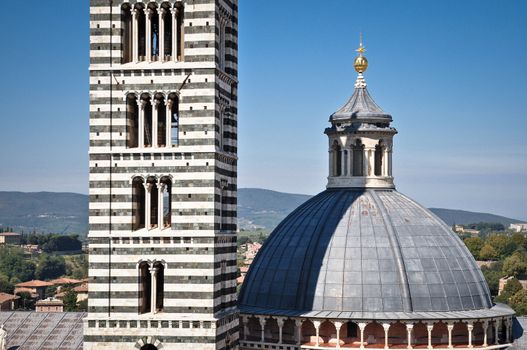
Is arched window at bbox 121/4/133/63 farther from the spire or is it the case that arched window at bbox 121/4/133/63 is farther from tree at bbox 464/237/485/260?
tree at bbox 464/237/485/260

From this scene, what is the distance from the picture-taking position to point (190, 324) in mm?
44406

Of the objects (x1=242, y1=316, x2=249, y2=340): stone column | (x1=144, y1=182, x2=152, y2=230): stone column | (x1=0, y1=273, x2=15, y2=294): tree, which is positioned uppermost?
(x1=144, y1=182, x2=152, y2=230): stone column

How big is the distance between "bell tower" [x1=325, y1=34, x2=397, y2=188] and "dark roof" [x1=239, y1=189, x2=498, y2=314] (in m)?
1.89

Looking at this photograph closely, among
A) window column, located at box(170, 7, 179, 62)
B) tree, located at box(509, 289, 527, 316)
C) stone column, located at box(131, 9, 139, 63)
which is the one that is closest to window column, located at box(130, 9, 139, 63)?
stone column, located at box(131, 9, 139, 63)

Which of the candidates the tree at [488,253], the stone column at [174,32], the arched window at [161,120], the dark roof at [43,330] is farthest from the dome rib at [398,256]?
the tree at [488,253]

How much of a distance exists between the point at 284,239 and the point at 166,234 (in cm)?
1364

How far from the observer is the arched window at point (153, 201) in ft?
148

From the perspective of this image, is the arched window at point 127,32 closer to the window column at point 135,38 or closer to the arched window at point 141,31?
the window column at point 135,38

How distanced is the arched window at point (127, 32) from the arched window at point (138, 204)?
4872 mm

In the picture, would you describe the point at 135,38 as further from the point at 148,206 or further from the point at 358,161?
the point at 358,161

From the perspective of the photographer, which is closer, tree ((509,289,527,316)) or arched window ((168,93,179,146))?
arched window ((168,93,179,146))

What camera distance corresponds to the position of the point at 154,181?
1783 inches

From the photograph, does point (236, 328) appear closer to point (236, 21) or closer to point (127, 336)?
point (127, 336)

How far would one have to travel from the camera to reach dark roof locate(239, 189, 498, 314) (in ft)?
176
